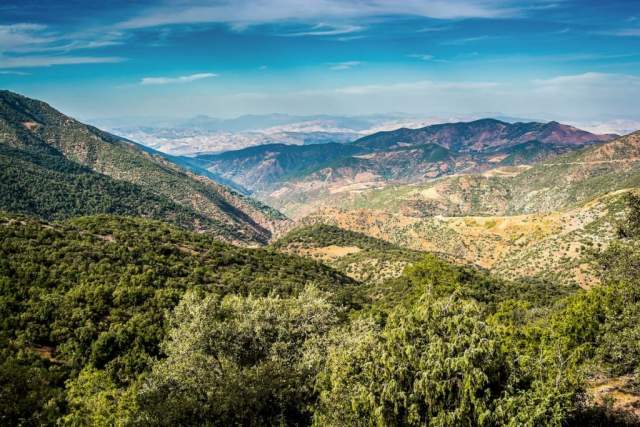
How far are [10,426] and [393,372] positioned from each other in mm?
18884

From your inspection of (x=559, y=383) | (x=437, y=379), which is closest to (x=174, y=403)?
(x=437, y=379)

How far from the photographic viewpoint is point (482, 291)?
85250 millimetres

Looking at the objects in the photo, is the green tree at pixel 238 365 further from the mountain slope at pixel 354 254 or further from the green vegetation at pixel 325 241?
the green vegetation at pixel 325 241

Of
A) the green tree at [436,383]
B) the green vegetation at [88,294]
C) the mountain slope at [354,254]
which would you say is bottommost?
the mountain slope at [354,254]

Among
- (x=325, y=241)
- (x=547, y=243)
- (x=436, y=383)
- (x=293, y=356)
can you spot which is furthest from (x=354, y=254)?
(x=436, y=383)

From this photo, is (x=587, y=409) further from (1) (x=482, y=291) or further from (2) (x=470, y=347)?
(1) (x=482, y=291)

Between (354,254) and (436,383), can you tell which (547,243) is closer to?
(354,254)

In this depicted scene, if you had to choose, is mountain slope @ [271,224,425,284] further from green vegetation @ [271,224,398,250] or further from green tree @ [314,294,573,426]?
green tree @ [314,294,573,426]

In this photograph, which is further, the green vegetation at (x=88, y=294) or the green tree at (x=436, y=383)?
the green vegetation at (x=88, y=294)

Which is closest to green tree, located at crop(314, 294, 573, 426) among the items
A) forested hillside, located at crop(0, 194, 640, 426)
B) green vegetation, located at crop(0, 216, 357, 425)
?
forested hillside, located at crop(0, 194, 640, 426)

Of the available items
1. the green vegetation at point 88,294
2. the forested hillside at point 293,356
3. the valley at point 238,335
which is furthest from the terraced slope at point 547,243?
the forested hillside at point 293,356

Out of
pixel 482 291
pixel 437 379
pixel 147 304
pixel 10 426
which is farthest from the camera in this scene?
pixel 482 291

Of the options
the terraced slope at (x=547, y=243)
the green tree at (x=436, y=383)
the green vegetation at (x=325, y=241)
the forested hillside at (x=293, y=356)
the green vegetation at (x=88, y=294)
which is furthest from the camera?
the green vegetation at (x=325, y=241)

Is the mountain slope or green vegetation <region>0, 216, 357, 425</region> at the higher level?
green vegetation <region>0, 216, 357, 425</region>
